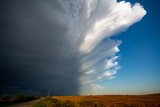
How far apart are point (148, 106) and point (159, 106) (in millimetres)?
1882

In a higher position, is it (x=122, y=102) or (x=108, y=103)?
(x=122, y=102)

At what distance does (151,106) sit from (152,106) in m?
0.19

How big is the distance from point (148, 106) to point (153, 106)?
2.75 ft

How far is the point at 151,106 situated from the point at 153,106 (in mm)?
354

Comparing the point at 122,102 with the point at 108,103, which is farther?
the point at 122,102

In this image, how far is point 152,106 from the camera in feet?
101

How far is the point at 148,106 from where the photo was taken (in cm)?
3111

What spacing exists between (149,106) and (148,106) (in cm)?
24

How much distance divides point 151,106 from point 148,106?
49 centimetres

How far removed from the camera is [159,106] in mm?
29828

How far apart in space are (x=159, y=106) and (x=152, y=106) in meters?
1.22

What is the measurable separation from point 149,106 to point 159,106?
1662mm
